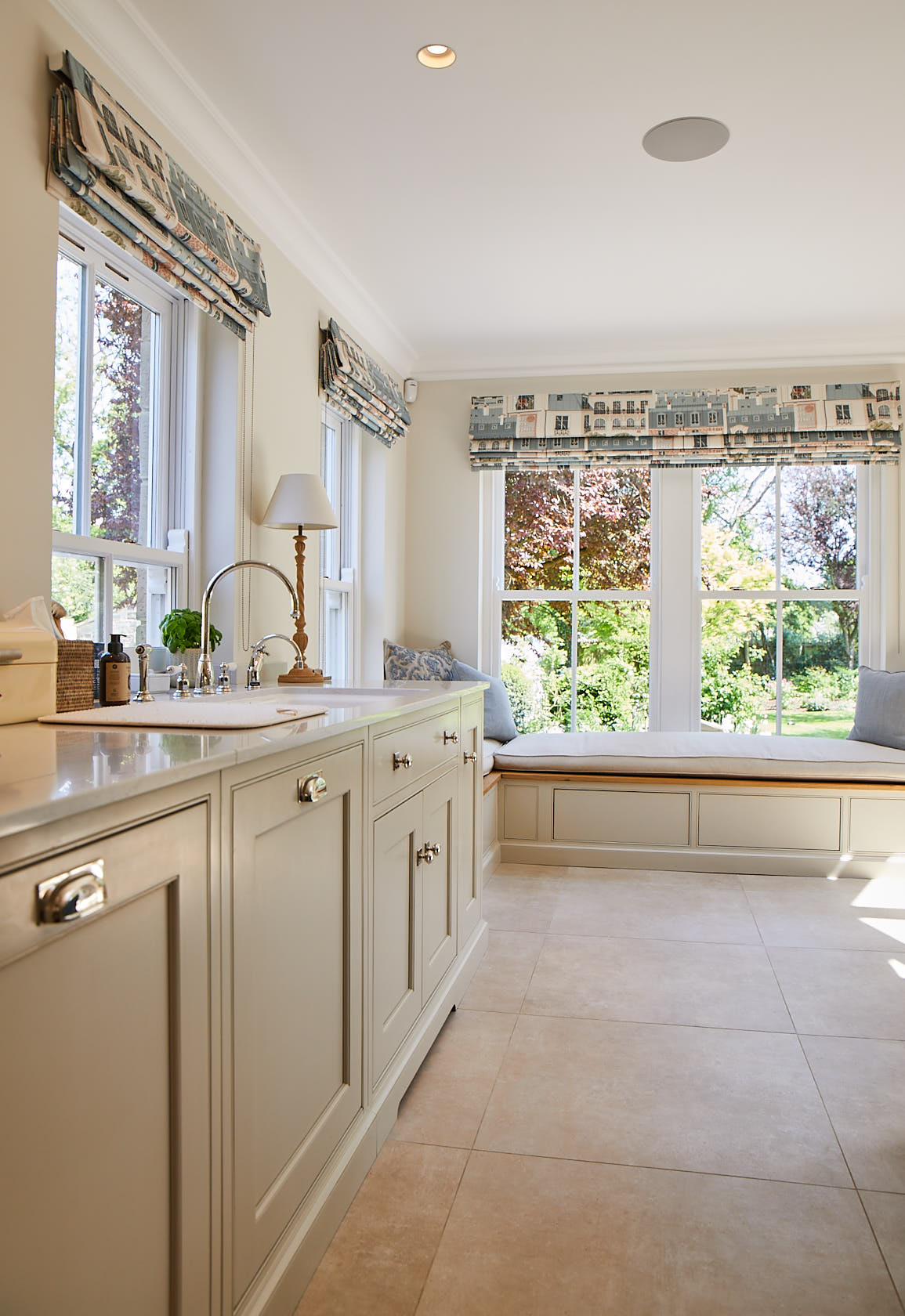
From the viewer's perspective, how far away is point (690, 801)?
4.26 meters

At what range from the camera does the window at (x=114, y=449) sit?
7.79ft

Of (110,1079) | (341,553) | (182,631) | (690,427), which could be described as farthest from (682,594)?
(110,1079)

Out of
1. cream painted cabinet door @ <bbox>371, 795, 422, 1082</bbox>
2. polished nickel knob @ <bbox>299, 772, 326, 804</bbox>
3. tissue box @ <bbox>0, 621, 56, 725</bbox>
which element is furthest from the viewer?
cream painted cabinet door @ <bbox>371, 795, 422, 1082</bbox>

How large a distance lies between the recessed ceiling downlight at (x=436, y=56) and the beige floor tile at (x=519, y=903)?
267 cm

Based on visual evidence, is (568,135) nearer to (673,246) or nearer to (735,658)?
(673,246)

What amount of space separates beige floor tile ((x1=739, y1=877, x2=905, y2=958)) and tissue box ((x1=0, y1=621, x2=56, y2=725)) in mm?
2585

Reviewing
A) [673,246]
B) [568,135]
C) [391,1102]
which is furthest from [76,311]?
[673,246]

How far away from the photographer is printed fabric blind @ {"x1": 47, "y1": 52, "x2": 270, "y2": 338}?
2012mm

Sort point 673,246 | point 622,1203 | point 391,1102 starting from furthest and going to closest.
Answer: point 673,246 → point 391,1102 → point 622,1203

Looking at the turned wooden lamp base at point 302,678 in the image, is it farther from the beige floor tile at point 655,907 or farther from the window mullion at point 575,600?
the window mullion at point 575,600

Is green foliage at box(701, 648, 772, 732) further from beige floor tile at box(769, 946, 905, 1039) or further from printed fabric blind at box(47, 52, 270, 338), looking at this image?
printed fabric blind at box(47, 52, 270, 338)

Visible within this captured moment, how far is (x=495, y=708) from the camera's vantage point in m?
4.79

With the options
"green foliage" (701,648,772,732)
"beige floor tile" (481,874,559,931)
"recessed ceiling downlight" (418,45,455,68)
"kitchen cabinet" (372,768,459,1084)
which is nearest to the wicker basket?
"kitchen cabinet" (372,768,459,1084)

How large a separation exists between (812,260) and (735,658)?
2.09m
